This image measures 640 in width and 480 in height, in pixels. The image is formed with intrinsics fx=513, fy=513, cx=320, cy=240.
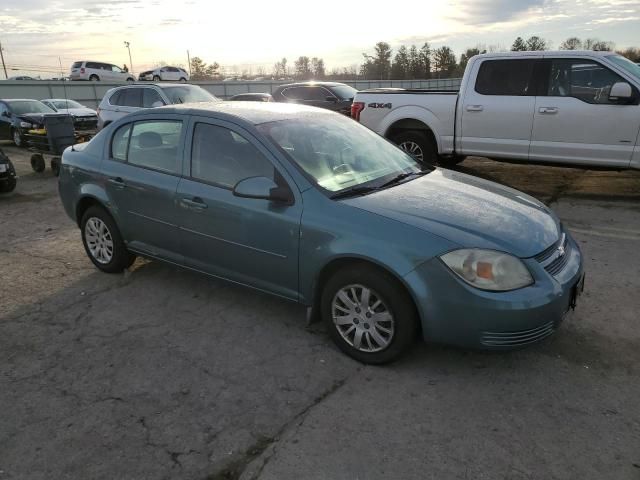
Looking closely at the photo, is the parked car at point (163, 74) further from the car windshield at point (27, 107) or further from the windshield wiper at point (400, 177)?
the windshield wiper at point (400, 177)

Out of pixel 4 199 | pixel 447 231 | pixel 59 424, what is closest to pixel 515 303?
pixel 447 231

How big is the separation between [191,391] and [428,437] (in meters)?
1.42

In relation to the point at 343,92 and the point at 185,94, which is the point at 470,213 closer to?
the point at 185,94

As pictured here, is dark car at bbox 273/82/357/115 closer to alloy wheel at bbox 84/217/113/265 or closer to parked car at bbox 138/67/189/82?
alloy wheel at bbox 84/217/113/265

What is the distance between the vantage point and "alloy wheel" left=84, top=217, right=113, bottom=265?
482cm

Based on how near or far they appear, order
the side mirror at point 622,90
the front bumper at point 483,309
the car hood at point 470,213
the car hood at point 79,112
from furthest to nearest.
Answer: the car hood at point 79,112
the side mirror at point 622,90
the car hood at point 470,213
the front bumper at point 483,309

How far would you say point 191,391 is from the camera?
3115 mm

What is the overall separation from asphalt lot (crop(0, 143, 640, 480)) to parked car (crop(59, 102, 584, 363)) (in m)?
0.33

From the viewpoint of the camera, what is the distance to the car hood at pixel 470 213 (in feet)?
9.99

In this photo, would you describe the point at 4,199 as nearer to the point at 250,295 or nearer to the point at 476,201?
the point at 250,295

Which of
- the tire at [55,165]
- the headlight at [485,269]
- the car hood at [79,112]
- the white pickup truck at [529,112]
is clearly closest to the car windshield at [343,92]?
the white pickup truck at [529,112]

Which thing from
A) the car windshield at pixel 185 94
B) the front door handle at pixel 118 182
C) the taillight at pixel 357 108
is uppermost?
the car windshield at pixel 185 94

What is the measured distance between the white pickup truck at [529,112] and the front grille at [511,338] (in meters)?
4.98

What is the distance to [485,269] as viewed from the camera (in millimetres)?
2924
